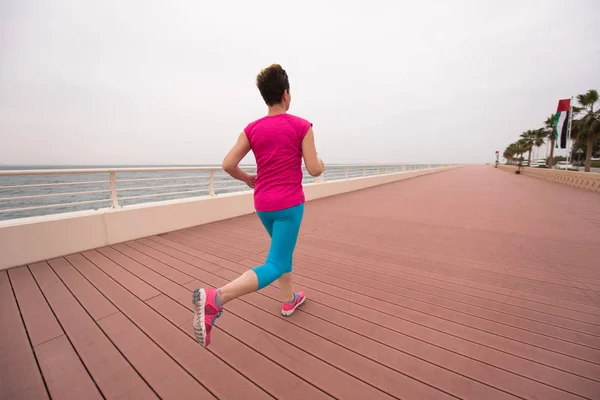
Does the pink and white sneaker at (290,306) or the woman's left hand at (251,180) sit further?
the pink and white sneaker at (290,306)

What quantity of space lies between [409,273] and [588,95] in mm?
35435

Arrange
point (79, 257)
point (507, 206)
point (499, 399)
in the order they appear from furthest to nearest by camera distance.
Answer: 1. point (507, 206)
2. point (79, 257)
3. point (499, 399)

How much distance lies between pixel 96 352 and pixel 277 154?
1703 mm

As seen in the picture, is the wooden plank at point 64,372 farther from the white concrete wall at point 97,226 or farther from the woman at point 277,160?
the white concrete wall at point 97,226

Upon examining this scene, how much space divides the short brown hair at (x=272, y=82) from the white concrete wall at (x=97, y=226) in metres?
3.17

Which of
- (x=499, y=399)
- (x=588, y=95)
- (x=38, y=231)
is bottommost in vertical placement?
(x=499, y=399)

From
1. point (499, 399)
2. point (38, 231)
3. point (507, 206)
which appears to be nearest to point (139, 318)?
point (38, 231)

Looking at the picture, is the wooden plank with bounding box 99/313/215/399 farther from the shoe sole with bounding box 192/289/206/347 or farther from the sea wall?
the sea wall

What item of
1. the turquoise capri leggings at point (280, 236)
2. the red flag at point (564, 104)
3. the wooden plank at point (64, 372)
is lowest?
the wooden plank at point (64, 372)

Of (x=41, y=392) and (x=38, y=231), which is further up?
(x=38, y=231)

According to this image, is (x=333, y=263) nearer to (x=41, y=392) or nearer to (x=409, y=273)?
(x=409, y=273)

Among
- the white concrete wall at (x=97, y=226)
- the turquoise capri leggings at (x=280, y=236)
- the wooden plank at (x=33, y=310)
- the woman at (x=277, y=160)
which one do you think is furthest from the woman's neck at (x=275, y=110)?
the white concrete wall at (x=97, y=226)

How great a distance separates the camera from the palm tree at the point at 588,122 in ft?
77.3

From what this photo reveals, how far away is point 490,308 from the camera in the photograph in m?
2.04
